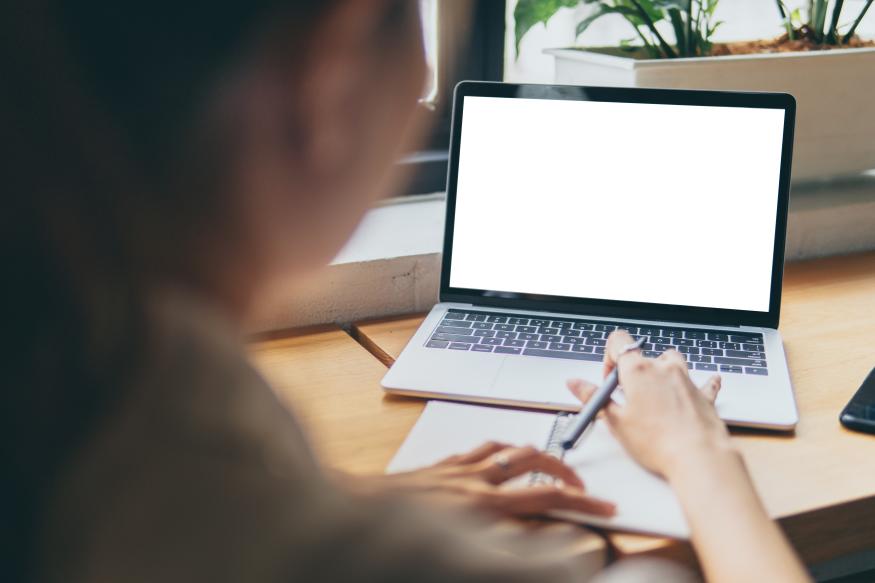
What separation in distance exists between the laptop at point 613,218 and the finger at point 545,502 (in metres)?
0.31

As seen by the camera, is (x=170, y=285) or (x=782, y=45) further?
(x=782, y=45)

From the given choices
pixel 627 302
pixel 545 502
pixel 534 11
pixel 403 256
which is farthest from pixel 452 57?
pixel 545 502

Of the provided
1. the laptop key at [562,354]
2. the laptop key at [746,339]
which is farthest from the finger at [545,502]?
the laptop key at [746,339]

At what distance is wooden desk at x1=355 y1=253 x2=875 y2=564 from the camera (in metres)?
0.66

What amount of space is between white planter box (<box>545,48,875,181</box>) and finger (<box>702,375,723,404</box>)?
463 millimetres

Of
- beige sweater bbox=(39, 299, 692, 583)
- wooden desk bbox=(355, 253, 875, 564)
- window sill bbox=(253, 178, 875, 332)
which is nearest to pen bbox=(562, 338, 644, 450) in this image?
wooden desk bbox=(355, 253, 875, 564)

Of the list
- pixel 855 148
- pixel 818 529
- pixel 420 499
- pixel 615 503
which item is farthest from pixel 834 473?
pixel 855 148

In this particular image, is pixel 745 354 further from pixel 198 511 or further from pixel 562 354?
pixel 198 511

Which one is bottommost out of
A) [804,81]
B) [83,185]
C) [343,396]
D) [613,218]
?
[343,396]

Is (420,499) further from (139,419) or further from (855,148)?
(855,148)

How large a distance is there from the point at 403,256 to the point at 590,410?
16.3 inches

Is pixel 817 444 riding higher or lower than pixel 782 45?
lower

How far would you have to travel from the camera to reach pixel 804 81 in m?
1.23

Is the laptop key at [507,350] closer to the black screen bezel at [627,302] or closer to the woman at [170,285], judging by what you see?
the black screen bezel at [627,302]
